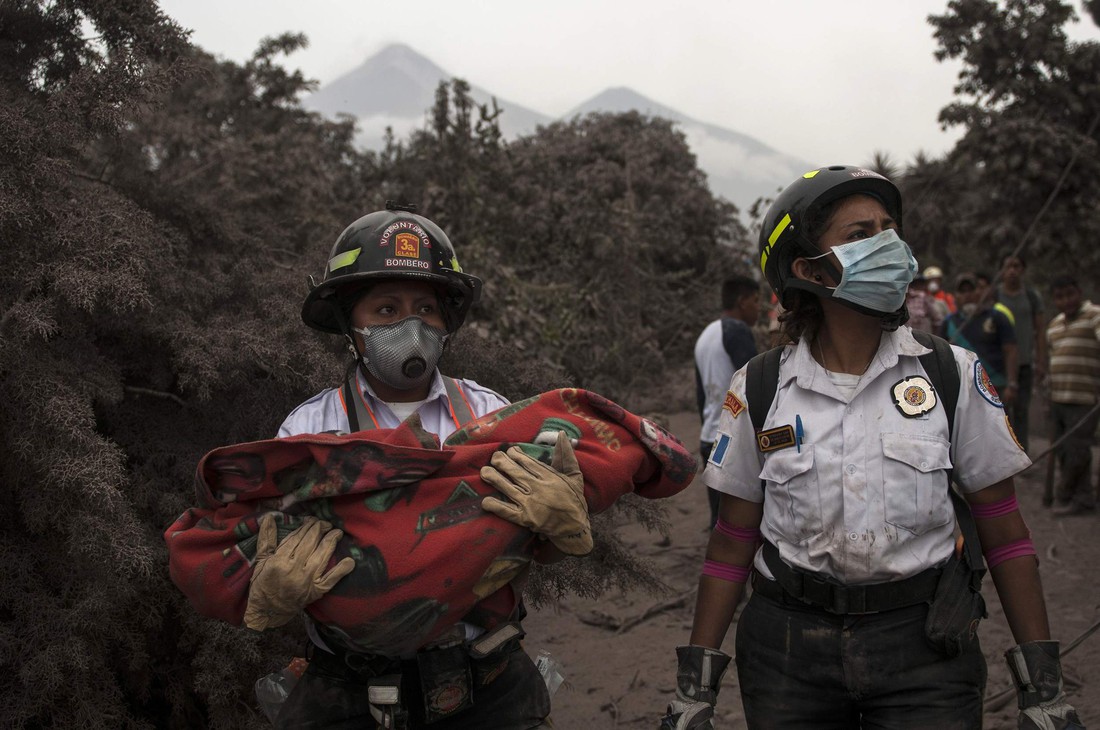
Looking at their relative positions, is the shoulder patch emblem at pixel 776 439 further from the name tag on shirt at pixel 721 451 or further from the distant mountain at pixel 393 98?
the distant mountain at pixel 393 98

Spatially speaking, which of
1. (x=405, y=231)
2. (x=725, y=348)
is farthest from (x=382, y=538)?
(x=725, y=348)

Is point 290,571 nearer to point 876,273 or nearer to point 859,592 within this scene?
point 859,592

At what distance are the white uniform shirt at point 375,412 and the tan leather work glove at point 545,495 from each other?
34 centimetres

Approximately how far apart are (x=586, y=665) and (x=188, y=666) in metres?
2.62

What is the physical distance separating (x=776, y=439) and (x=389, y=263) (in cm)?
111

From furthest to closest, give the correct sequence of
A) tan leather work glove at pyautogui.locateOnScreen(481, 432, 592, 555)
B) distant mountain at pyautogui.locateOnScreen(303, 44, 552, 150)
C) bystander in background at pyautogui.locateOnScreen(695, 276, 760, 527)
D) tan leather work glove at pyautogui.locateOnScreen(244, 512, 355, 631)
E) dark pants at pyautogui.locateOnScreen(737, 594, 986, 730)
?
1. distant mountain at pyautogui.locateOnScreen(303, 44, 552, 150)
2. bystander in background at pyautogui.locateOnScreen(695, 276, 760, 527)
3. dark pants at pyautogui.locateOnScreen(737, 594, 986, 730)
4. tan leather work glove at pyautogui.locateOnScreen(481, 432, 592, 555)
5. tan leather work glove at pyautogui.locateOnScreen(244, 512, 355, 631)

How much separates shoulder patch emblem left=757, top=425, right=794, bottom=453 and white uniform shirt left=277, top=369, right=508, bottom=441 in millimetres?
729

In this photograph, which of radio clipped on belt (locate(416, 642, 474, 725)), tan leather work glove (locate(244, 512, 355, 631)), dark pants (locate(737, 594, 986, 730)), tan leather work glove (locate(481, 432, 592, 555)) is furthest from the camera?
dark pants (locate(737, 594, 986, 730))

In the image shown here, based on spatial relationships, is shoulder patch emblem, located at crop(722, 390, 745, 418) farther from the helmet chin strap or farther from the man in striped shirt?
the man in striped shirt

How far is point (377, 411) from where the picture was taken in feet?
8.13

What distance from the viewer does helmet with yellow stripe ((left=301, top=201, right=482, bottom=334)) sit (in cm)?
243

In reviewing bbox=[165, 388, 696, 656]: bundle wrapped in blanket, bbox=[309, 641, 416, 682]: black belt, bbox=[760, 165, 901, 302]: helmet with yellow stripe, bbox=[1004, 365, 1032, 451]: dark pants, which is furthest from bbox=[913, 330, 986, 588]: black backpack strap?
bbox=[1004, 365, 1032, 451]: dark pants

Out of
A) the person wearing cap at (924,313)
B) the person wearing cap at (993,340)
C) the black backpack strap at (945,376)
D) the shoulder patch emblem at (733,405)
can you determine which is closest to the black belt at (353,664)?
the shoulder patch emblem at (733,405)

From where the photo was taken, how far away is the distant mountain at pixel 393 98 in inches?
434
